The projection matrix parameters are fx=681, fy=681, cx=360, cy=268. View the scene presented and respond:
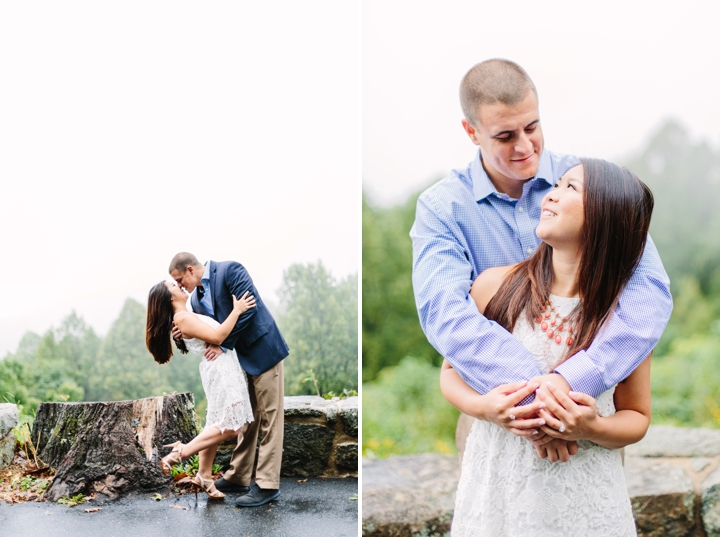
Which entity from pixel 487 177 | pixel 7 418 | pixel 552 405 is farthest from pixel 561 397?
pixel 7 418

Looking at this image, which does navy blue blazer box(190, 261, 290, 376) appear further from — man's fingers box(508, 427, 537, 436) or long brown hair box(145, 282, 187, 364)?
man's fingers box(508, 427, 537, 436)

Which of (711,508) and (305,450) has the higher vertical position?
(305,450)

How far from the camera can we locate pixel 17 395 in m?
2.80

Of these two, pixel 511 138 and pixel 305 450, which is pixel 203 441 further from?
pixel 511 138

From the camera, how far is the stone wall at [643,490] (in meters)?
2.80

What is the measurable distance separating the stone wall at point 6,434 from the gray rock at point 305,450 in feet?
3.61

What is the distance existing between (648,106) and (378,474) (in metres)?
2.11

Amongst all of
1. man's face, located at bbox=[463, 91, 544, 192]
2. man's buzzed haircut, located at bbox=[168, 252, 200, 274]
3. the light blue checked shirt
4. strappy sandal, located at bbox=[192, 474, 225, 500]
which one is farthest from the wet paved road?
man's face, located at bbox=[463, 91, 544, 192]

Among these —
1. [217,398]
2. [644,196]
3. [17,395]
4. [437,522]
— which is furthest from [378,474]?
[644,196]

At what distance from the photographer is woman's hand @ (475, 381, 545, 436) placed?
5.82ft

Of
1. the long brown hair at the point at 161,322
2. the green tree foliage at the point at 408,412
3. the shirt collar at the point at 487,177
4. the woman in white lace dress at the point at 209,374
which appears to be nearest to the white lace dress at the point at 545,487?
the shirt collar at the point at 487,177

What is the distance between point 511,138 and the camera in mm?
2137

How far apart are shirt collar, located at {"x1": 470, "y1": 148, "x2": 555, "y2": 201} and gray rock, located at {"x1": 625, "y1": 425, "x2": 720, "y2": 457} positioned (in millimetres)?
1574

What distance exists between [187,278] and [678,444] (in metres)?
2.33
